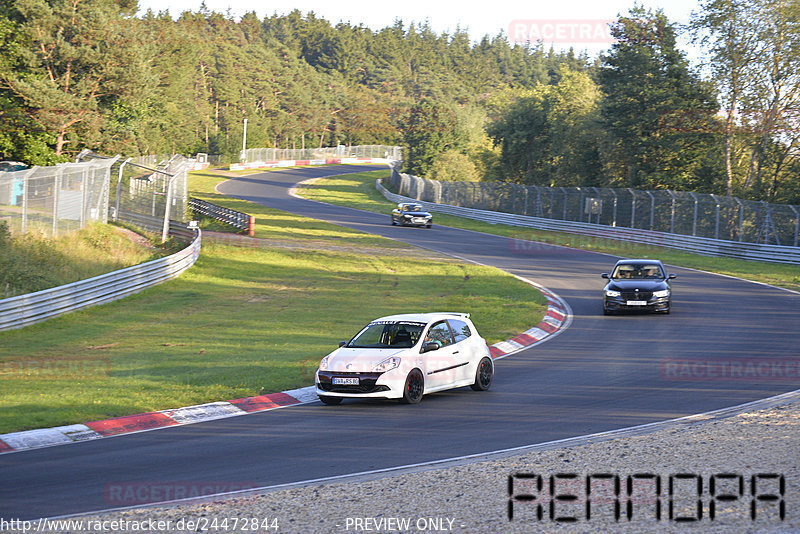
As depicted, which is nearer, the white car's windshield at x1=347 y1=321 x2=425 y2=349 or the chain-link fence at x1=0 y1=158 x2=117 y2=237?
the white car's windshield at x1=347 y1=321 x2=425 y2=349

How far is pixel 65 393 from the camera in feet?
45.1

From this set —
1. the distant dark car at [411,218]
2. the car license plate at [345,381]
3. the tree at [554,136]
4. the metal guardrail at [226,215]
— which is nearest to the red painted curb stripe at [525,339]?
the car license plate at [345,381]

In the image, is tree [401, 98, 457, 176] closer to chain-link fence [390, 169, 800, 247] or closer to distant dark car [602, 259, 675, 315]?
chain-link fence [390, 169, 800, 247]

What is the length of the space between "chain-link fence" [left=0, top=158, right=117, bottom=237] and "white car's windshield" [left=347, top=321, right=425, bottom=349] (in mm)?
13924

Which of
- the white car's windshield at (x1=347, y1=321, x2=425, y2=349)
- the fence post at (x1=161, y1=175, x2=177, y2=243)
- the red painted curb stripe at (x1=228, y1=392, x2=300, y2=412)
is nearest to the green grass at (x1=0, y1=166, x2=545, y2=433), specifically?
the red painted curb stripe at (x1=228, y1=392, x2=300, y2=412)

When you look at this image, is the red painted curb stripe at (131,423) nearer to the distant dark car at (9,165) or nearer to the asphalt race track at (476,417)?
the asphalt race track at (476,417)

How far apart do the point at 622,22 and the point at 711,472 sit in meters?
52.9

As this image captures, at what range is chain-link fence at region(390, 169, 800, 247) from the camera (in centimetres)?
3806

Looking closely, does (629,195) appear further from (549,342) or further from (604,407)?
(604,407)

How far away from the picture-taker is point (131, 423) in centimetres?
1191

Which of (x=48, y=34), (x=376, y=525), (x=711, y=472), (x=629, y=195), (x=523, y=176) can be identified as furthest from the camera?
(x=523, y=176)

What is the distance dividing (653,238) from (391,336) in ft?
108

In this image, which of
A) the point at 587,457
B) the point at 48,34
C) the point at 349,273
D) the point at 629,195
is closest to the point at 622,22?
the point at 629,195

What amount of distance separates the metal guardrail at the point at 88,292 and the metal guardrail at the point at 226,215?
13.2 metres
